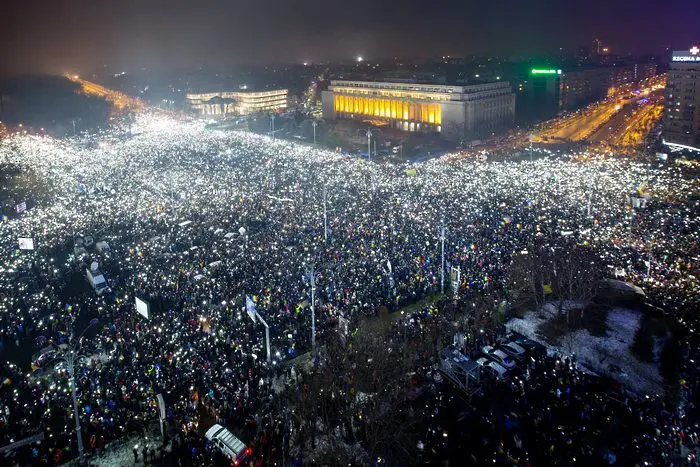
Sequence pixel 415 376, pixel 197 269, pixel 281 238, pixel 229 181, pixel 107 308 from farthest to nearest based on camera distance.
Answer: pixel 229 181 → pixel 281 238 → pixel 197 269 → pixel 107 308 → pixel 415 376

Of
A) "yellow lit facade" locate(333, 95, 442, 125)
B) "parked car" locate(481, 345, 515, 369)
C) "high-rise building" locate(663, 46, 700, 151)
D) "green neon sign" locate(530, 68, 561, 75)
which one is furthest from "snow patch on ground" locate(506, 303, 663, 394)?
"green neon sign" locate(530, 68, 561, 75)

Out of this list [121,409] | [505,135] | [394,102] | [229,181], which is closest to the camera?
[121,409]

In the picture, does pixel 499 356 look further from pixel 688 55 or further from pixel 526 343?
pixel 688 55

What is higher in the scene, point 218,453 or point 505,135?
point 505,135

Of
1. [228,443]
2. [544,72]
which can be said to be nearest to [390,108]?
[544,72]

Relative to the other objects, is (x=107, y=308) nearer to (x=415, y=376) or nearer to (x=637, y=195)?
(x=415, y=376)

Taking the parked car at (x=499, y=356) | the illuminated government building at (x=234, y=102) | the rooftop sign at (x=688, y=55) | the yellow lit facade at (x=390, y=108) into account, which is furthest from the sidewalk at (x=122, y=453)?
the illuminated government building at (x=234, y=102)

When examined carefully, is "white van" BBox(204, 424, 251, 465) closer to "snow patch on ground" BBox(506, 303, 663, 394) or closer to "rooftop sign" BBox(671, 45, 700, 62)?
"snow patch on ground" BBox(506, 303, 663, 394)

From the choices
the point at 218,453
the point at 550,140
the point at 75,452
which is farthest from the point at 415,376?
the point at 550,140
